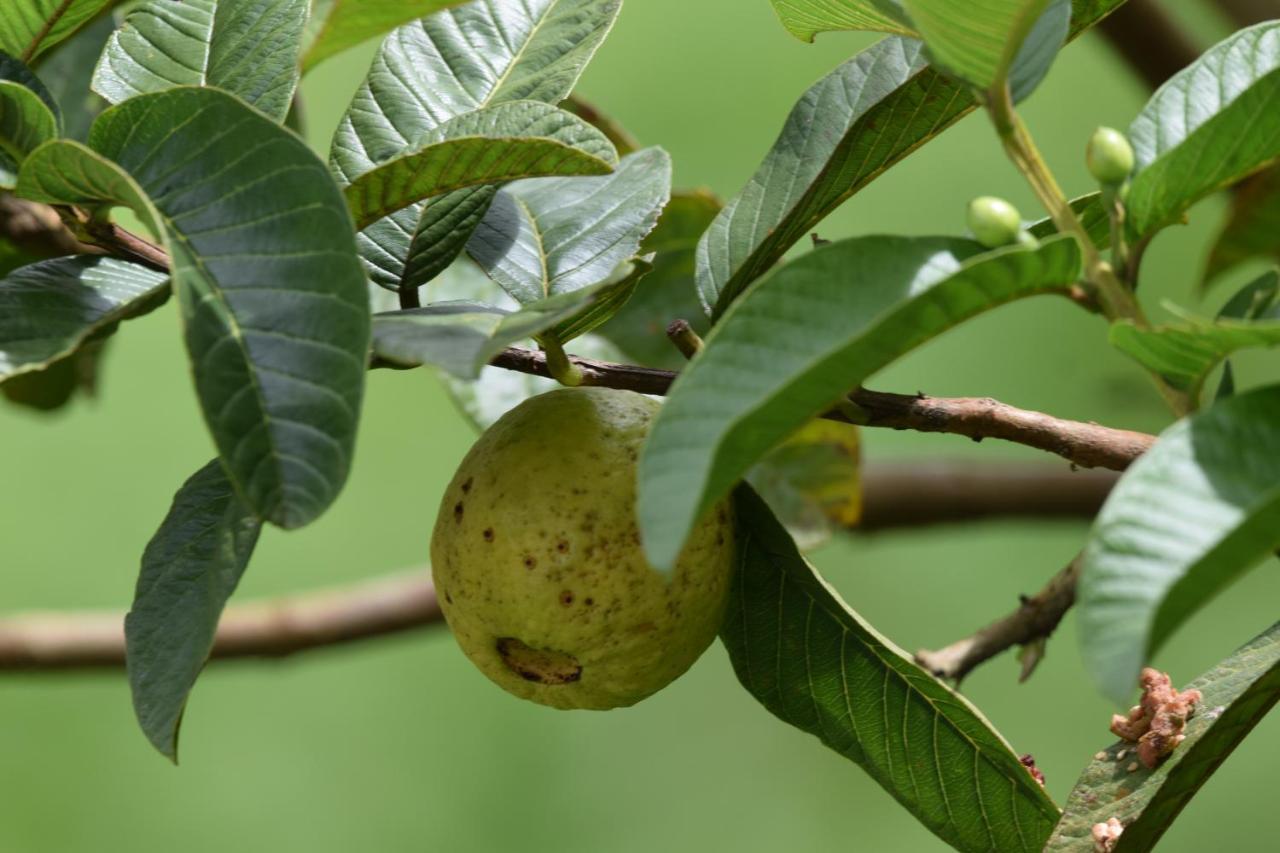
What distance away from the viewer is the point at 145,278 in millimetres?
674

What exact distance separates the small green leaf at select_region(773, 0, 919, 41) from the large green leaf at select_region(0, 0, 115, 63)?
0.34 m

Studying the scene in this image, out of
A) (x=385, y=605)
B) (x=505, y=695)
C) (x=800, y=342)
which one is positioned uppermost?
(x=800, y=342)

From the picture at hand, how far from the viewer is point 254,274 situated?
21.1 inches

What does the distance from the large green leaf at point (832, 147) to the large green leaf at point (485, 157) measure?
123 mm

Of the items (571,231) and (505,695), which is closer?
(571,231)

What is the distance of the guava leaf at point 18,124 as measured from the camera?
1.98ft

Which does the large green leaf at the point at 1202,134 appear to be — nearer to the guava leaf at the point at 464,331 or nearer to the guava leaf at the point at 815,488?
the guava leaf at the point at 464,331

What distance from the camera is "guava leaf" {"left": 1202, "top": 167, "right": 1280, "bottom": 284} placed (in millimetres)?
1168

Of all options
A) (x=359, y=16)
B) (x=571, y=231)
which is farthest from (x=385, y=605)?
(x=359, y=16)

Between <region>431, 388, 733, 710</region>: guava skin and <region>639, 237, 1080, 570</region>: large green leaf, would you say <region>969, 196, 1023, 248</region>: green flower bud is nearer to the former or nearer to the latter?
<region>639, 237, 1080, 570</region>: large green leaf

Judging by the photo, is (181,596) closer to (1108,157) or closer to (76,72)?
(1108,157)

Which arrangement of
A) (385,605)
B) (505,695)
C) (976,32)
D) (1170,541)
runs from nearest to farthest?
(1170,541), (976,32), (385,605), (505,695)

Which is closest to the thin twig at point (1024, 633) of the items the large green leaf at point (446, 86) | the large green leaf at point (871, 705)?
the large green leaf at point (871, 705)

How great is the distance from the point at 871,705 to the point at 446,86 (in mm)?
404
